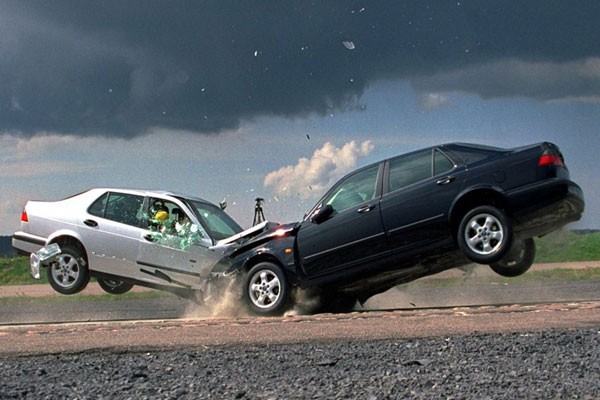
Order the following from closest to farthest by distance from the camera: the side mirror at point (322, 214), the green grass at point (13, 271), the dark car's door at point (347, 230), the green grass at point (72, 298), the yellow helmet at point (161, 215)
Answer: the dark car's door at point (347, 230) → the side mirror at point (322, 214) → the yellow helmet at point (161, 215) → the green grass at point (72, 298) → the green grass at point (13, 271)

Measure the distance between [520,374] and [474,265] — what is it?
15.6 ft

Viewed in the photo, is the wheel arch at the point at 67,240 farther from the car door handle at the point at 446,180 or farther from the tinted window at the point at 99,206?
the car door handle at the point at 446,180

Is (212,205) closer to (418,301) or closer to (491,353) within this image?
(418,301)

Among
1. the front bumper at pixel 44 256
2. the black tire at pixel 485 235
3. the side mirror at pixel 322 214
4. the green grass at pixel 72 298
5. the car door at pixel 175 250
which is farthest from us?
the green grass at pixel 72 298

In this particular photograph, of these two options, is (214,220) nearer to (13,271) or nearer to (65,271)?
(65,271)

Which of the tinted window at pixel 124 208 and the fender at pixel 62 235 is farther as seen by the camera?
the fender at pixel 62 235

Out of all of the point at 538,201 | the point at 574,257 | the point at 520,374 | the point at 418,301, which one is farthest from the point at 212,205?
the point at 574,257

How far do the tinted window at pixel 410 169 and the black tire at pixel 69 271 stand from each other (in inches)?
208

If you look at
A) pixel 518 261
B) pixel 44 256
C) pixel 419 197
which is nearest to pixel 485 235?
pixel 419 197

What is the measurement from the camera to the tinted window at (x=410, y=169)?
1123 cm

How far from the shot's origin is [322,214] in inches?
458

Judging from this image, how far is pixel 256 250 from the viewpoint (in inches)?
472

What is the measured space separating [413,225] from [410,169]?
762 mm

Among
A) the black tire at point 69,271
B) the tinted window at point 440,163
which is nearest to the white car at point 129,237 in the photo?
the black tire at point 69,271
